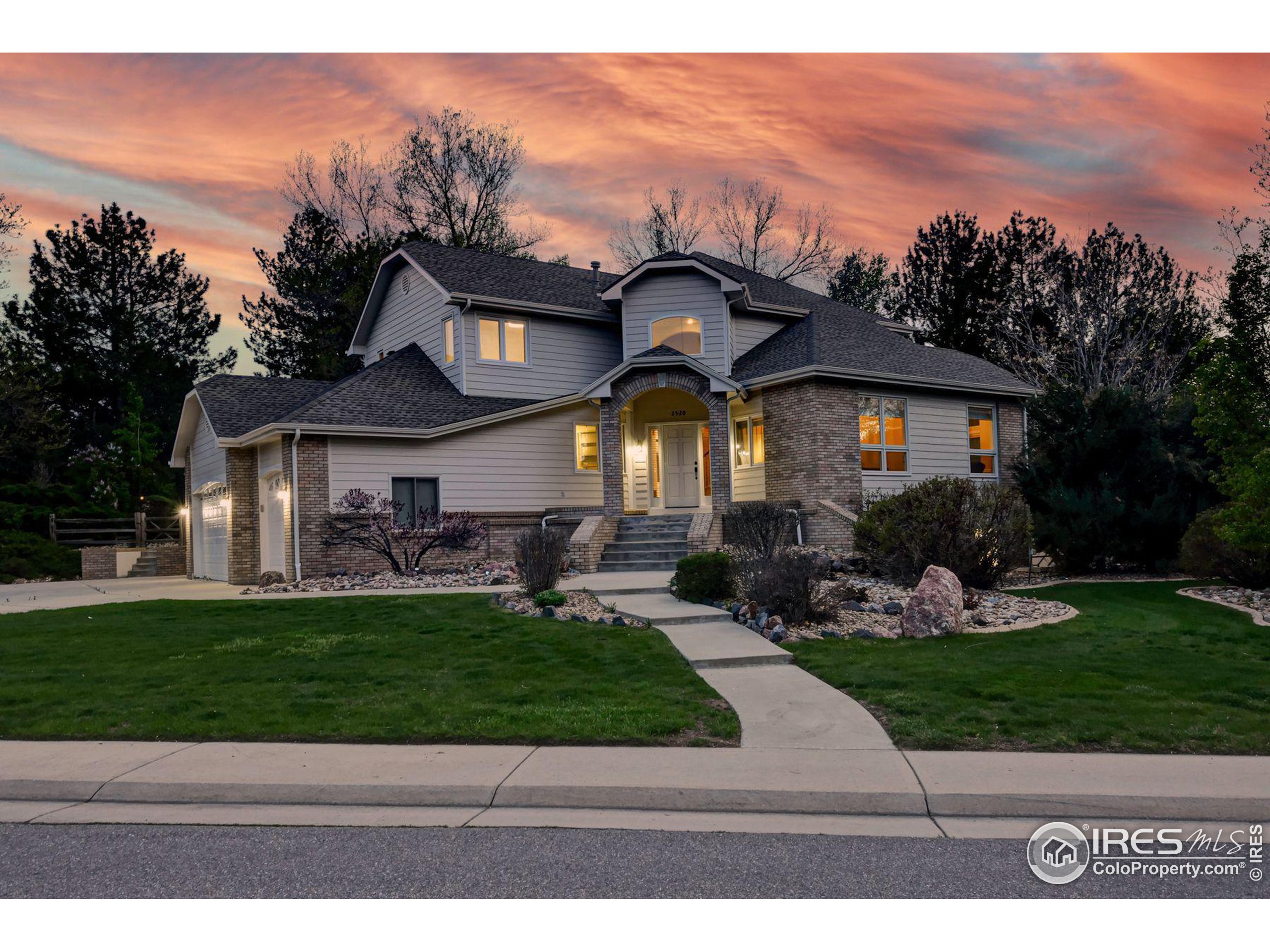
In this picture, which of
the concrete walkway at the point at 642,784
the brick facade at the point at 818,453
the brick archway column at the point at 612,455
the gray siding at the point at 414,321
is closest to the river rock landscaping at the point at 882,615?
the concrete walkway at the point at 642,784

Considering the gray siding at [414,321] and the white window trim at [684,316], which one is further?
the gray siding at [414,321]

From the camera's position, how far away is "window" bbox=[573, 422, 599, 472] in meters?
22.9

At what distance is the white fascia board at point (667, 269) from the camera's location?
22.5 m

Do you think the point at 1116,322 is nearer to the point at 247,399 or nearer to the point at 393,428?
the point at 393,428

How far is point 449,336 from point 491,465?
4.49 meters

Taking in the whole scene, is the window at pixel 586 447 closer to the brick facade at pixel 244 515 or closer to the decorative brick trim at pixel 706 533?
the decorative brick trim at pixel 706 533

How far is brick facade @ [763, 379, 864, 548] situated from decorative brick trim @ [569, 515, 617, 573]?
4.20m

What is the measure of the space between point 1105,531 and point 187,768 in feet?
54.2

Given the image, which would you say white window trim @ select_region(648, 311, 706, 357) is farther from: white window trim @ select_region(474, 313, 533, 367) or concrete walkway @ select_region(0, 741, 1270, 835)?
concrete walkway @ select_region(0, 741, 1270, 835)

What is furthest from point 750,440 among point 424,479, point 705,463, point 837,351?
point 424,479

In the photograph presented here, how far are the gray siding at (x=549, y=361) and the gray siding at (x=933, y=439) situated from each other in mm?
7994

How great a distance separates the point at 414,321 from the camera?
25.5 metres

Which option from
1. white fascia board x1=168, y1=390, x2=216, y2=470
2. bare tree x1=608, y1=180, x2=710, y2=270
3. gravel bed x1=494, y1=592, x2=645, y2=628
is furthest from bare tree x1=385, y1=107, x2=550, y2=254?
gravel bed x1=494, y1=592, x2=645, y2=628

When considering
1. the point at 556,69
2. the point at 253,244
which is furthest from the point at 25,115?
the point at 253,244
